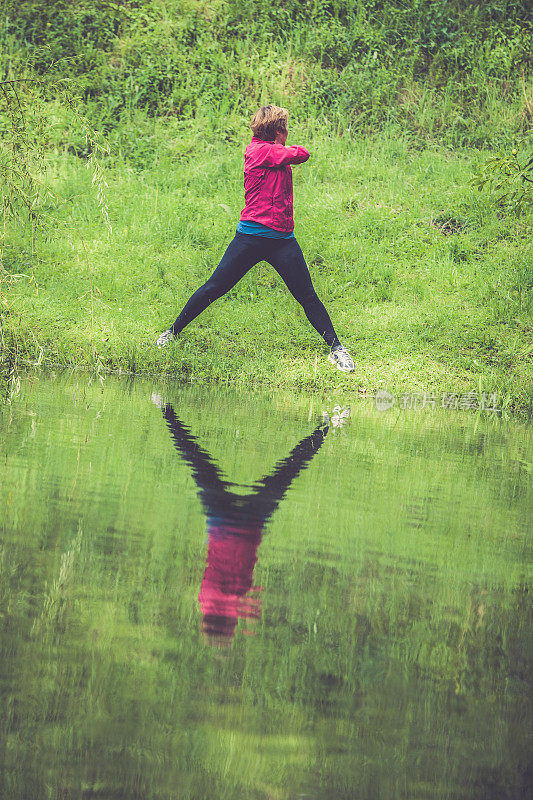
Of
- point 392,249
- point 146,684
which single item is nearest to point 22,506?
point 146,684

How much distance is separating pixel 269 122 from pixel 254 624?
21.5 ft

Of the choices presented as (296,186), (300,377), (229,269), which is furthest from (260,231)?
(296,186)

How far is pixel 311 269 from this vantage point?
11.5 meters

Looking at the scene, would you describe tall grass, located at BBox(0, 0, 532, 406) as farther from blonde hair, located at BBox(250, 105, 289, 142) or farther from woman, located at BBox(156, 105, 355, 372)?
blonde hair, located at BBox(250, 105, 289, 142)

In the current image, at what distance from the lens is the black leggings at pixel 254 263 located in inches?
344

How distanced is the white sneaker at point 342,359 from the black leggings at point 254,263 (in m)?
0.40

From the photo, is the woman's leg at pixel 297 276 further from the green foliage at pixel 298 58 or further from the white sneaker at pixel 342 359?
the green foliage at pixel 298 58

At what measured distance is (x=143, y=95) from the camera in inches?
603

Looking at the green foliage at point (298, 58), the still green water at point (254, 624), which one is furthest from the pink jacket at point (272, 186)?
the green foliage at point (298, 58)

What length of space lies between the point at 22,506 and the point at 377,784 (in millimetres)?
2301

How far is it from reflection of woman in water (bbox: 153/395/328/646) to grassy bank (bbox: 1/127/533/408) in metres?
2.52

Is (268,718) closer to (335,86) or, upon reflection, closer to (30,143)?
(30,143)

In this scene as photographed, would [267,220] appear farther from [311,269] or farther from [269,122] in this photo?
[311,269]

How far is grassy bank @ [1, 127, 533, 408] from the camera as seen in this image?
9.17m
